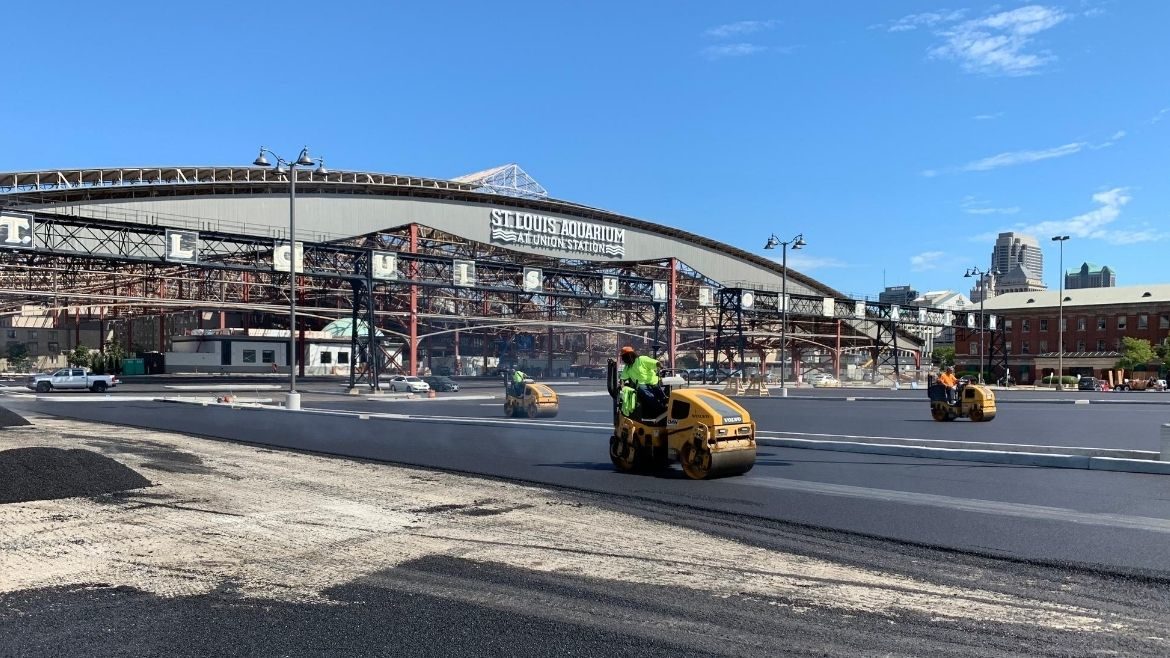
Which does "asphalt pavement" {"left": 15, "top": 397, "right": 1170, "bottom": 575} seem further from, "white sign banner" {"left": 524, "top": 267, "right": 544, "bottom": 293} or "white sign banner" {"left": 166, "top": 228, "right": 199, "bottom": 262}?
"white sign banner" {"left": 524, "top": 267, "right": 544, "bottom": 293}

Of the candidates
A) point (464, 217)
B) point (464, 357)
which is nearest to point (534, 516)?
point (464, 217)

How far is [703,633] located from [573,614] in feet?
3.18

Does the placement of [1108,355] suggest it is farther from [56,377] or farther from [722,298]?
[56,377]

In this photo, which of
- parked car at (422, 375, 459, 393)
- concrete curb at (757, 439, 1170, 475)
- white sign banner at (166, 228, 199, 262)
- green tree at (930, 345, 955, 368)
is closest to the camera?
concrete curb at (757, 439, 1170, 475)

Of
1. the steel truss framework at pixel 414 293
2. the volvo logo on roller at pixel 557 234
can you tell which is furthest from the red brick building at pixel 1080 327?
the volvo logo on roller at pixel 557 234

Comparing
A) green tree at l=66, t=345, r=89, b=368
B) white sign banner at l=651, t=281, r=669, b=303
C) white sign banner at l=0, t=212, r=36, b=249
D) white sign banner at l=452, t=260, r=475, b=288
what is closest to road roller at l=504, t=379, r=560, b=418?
white sign banner at l=0, t=212, r=36, b=249

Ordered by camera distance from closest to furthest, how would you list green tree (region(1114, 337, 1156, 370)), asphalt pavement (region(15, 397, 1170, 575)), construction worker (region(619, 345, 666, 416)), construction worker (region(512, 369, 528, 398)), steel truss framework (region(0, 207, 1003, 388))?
1. asphalt pavement (region(15, 397, 1170, 575))
2. construction worker (region(619, 345, 666, 416))
3. construction worker (region(512, 369, 528, 398))
4. steel truss framework (region(0, 207, 1003, 388))
5. green tree (region(1114, 337, 1156, 370))

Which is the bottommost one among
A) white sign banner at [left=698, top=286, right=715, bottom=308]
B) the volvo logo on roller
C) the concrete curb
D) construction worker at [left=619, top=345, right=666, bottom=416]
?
the concrete curb

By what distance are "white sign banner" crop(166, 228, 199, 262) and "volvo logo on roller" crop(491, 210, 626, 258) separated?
104 ft

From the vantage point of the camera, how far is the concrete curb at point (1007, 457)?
14.0m

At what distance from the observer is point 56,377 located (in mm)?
46438

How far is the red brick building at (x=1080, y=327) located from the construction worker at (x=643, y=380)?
80359mm

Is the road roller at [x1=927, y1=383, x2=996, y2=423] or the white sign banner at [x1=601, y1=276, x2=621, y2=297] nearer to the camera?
the road roller at [x1=927, y1=383, x2=996, y2=423]

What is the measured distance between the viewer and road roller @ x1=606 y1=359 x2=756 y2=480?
12.1m
